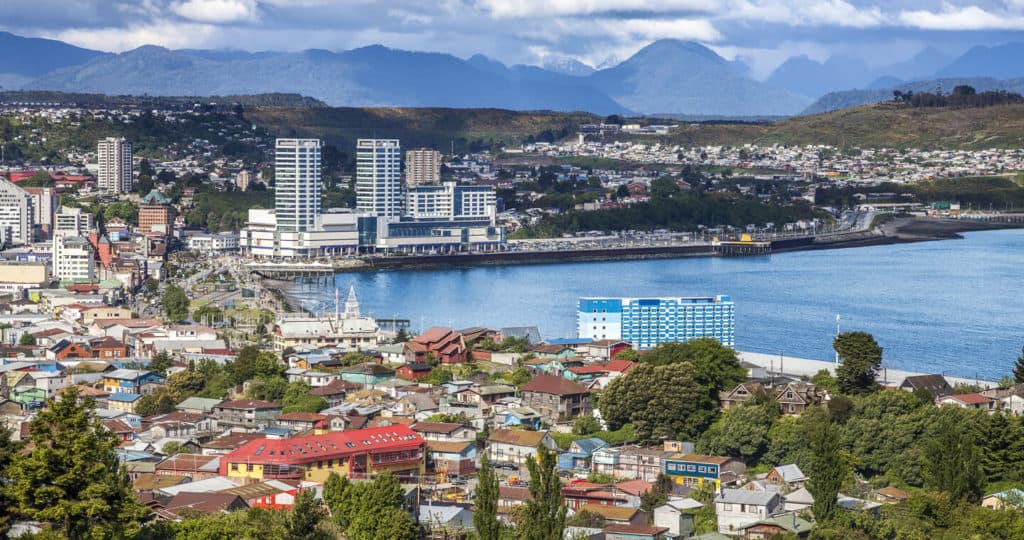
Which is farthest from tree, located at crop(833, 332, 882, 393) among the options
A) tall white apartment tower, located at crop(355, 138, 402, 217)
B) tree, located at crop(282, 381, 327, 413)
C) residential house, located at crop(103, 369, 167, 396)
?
tall white apartment tower, located at crop(355, 138, 402, 217)

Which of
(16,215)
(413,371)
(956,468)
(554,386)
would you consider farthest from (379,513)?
(16,215)

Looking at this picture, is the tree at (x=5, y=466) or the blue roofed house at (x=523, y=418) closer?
the tree at (x=5, y=466)

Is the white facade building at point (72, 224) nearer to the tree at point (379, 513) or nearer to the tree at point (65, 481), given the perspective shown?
the tree at point (379, 513)

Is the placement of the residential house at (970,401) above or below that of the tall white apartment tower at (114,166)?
below

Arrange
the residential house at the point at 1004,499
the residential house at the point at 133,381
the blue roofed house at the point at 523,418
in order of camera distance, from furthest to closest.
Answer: the residential house at the point at 133,381 → the blue roofed house at the point at 523,418 → the residential house at the point at 1004,499

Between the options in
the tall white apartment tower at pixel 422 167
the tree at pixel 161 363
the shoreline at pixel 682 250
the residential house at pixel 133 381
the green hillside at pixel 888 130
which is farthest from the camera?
the green hillside at pixel 888 130

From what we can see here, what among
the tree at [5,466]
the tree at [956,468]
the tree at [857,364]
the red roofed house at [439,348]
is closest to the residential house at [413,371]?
the red roofed house at [439,348]
